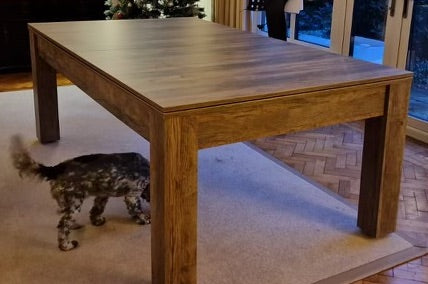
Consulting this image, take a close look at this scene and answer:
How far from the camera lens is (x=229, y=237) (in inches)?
87.0

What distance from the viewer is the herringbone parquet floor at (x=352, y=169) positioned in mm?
2051

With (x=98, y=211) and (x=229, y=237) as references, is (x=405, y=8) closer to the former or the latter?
(x=229, y=237)

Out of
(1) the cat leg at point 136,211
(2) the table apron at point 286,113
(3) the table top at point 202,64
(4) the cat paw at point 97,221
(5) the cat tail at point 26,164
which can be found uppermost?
(3) the table top at point 202,64

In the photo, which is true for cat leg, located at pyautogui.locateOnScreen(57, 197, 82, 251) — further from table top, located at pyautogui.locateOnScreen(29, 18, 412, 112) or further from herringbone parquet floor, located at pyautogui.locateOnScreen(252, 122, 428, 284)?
herringbone parquet floor, located at pyautogui.locateOnScreen(252, 122, 428, 284)

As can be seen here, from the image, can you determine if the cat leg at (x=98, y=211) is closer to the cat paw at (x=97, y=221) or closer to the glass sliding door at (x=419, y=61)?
the cat paw at (x=97, y=221)

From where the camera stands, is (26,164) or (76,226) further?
(76,226)

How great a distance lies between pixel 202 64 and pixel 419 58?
81.3 inches

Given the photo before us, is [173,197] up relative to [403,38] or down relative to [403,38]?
down

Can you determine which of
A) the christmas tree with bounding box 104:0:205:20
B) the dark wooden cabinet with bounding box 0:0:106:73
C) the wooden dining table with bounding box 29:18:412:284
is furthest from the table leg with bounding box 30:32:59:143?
the dark wooden cabinet with bounding box 0:0:106:73

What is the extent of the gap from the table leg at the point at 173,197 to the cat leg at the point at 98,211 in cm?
61

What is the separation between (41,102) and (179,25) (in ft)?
3.03

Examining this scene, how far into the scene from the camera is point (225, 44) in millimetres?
2559

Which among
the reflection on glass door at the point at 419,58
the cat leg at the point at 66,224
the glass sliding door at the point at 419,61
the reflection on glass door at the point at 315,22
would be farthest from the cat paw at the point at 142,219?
the reflection on glass door at the point at 315,22

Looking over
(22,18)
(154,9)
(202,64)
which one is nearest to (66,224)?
(202,64)
